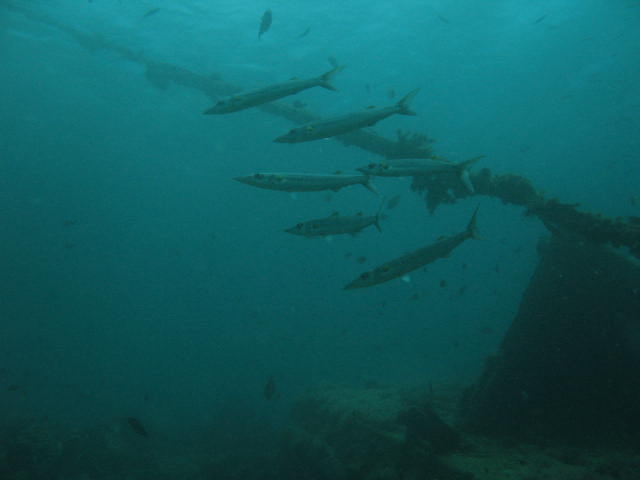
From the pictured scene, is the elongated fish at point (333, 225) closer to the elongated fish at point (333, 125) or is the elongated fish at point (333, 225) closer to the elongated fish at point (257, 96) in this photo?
the elongated fish at point (333, 125)

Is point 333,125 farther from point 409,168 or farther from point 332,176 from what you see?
point 409,168

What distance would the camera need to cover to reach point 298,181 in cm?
406

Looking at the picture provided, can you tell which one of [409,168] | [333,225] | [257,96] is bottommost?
[333,225]

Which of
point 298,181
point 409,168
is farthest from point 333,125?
point 409,168

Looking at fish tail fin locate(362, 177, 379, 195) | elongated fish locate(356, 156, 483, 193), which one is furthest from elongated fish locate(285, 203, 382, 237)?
elongated fish locate(356, 156, 483, 193)

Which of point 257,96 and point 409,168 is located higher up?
point 257,96

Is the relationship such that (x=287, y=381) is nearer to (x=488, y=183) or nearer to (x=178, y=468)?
(x=178, y=468)

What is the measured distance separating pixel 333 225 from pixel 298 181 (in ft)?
2.40

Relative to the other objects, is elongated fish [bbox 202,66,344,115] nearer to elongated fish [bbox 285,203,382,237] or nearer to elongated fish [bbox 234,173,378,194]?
elongated fish [bbox 234,173,378,194]

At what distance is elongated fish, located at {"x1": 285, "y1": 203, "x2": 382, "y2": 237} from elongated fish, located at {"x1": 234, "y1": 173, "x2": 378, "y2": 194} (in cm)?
42

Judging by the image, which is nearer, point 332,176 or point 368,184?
point 332,176

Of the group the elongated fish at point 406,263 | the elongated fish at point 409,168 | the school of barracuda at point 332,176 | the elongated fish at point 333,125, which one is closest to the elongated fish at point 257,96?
the school of barracuda at point 332,176

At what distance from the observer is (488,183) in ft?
30.0

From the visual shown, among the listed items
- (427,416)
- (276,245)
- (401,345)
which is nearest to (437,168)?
(427,416)
